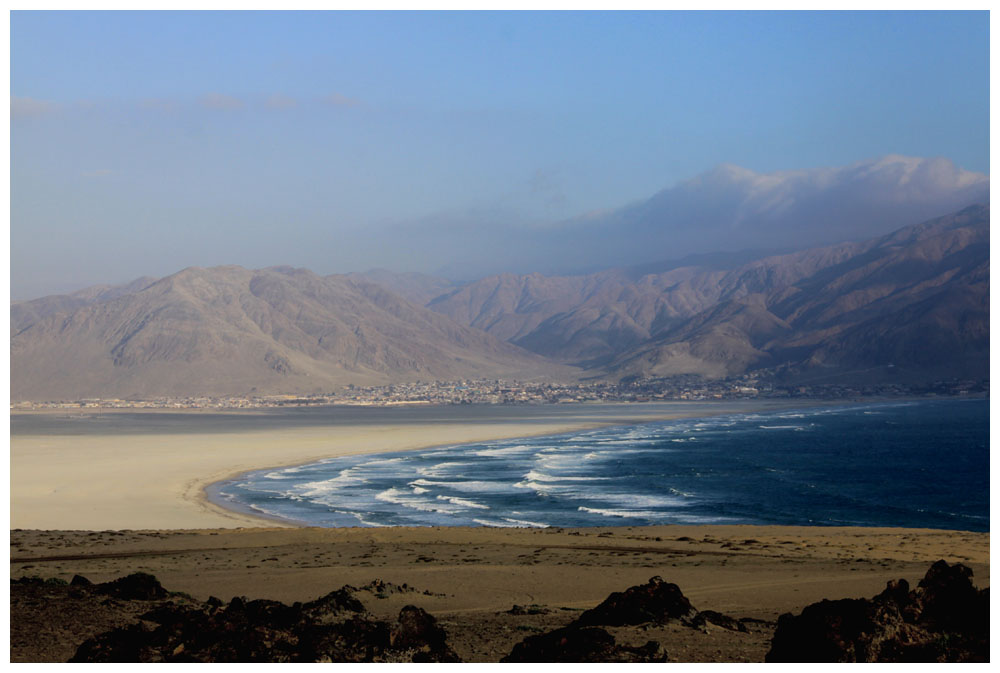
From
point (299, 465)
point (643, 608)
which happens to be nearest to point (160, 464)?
point (299, 465)

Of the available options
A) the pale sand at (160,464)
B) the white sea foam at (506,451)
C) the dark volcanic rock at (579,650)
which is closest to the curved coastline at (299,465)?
the pale sand at (160,464)

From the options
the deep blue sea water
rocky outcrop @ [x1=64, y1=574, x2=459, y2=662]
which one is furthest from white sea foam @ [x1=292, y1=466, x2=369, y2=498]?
rocky outcrop @ [x1=64, y1=574, x2=459, y2=662]

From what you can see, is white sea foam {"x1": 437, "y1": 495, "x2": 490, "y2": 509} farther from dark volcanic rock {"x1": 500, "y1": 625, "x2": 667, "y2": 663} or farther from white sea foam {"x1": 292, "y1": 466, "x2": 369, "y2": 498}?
dark volcanic rock {"x1": 500, "y1": 625, "x2": 667, "y2": 663}

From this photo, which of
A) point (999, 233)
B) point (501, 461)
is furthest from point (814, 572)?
point (501, 461)

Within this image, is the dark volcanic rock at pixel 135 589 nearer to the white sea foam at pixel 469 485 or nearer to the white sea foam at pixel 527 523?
the white sea foam at pixel 527 523

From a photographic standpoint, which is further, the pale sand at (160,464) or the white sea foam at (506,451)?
the white sea foam at (506,451)

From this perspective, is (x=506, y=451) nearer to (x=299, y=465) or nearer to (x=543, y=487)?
(x=299, y=465)

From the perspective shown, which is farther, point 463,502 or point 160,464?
point 160,464
